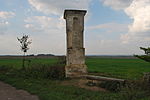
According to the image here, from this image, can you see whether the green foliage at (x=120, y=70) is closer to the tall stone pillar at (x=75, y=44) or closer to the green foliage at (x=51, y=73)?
the tall stone pillar at (x=75, y=44)

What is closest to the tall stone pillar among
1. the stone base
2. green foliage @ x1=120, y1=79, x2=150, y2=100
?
the stone base

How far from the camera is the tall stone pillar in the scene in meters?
14.1

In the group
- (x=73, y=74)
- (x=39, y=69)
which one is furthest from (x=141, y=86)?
(x=39, y=69)

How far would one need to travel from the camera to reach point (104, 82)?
11.5 meters

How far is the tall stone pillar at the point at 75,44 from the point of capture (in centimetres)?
1413

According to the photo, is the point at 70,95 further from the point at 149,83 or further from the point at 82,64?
the point at 82,64

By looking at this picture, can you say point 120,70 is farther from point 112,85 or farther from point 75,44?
point 112,85

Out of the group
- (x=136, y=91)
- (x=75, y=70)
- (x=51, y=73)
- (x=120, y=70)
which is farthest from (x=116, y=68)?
(x=136, y=91)

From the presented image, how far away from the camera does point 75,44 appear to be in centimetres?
1430

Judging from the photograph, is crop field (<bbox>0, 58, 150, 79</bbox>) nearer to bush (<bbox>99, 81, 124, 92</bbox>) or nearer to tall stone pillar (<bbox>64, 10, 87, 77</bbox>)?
tall stone pillar (<bbox>64, 10, 87, 77</bbox>)

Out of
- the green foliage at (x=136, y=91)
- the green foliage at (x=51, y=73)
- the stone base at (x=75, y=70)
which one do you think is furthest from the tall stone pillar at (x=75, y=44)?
the green foliage at (x=136, y=91)

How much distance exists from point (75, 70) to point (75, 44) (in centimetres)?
164

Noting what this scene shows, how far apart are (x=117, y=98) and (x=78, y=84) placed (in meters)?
3.92

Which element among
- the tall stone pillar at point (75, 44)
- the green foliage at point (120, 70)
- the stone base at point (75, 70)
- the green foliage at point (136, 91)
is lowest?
the green foliage at point (120, 70)
